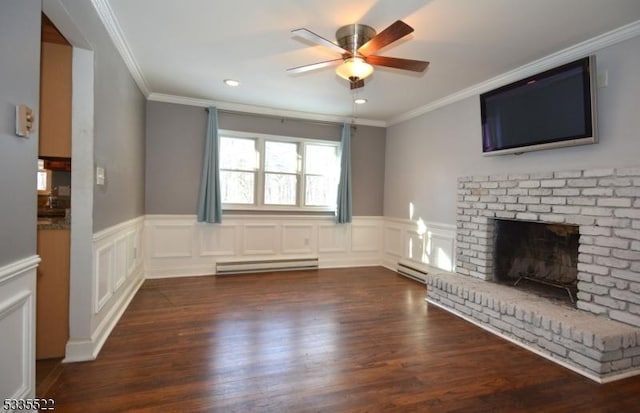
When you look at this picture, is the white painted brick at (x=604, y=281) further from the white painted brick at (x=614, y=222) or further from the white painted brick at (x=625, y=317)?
the white painted brick at (x=614, y=222)

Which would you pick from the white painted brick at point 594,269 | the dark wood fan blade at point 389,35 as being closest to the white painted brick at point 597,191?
the white painted brick at point 594,269

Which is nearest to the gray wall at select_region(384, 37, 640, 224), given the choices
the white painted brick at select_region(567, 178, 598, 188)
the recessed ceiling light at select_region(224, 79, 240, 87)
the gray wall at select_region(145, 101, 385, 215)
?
the white painted brick at select_region(567, 178, 598, 188)

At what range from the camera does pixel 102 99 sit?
2494 mm

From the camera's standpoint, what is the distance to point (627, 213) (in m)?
2.42

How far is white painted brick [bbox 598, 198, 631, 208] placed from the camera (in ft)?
7.97

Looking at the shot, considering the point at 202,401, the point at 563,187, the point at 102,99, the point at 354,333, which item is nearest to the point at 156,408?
the point at 202,401

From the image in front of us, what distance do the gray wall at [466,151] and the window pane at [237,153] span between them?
2.39 m

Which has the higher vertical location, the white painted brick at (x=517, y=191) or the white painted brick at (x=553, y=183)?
the white painted brick at (x=553, y=183)

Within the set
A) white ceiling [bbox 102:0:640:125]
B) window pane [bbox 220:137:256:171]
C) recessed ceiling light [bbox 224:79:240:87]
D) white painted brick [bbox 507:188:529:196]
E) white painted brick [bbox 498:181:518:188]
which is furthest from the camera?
window pane [bbox 220:137:256:171]

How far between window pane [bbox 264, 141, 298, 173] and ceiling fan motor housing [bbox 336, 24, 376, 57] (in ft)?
8.92

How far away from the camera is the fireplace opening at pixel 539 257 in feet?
10.3

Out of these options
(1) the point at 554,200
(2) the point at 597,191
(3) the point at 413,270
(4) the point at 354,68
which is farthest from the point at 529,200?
(4) the point at 354,68

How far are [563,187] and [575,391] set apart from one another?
65.7 inches

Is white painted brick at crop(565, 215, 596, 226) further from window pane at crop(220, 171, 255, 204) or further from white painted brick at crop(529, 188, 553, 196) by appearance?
window pane at crop(220, 171, 255, 204)
